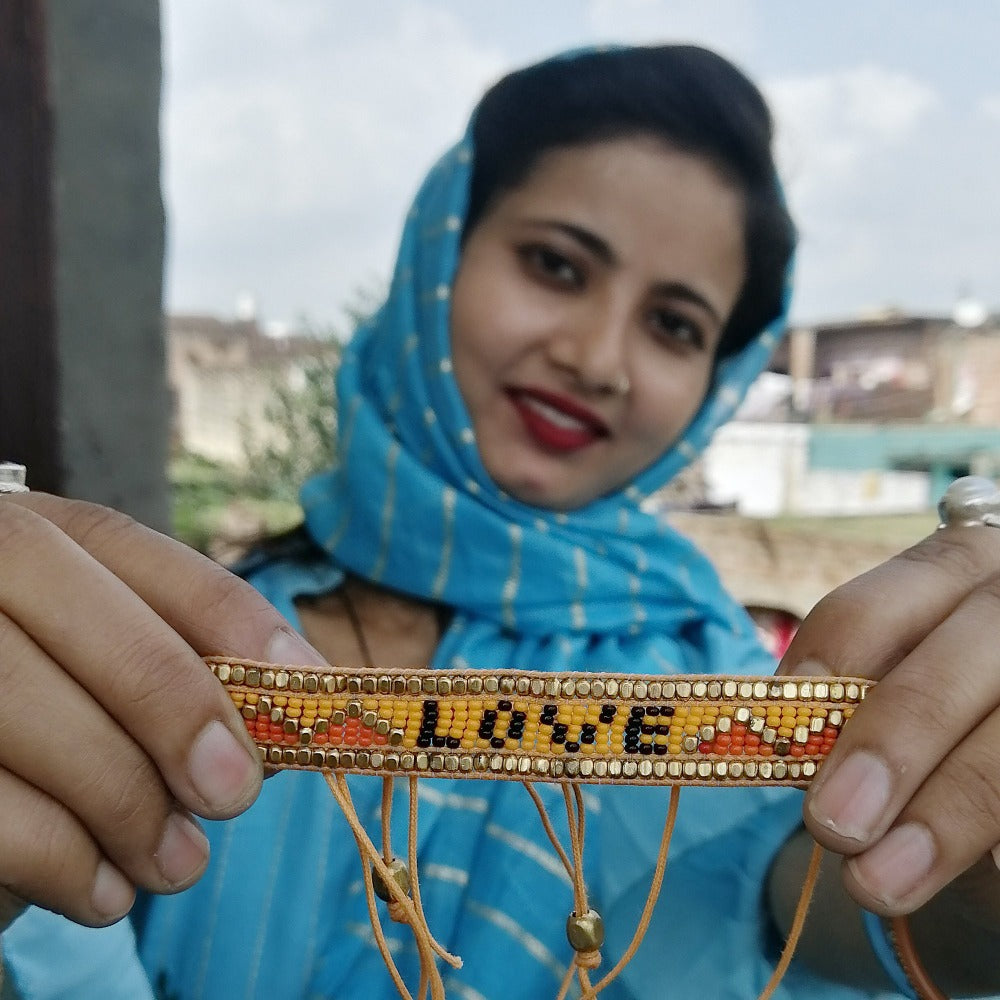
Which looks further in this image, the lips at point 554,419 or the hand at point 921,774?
the lips at point 554,419

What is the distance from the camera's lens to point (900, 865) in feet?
1.01

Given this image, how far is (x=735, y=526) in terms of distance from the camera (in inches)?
123

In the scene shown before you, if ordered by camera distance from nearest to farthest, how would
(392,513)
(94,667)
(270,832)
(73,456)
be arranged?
(94,667) → (270,832) → (392,513) → (73,456)

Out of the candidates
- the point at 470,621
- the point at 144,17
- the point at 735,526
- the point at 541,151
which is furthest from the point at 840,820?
the point at 735,526

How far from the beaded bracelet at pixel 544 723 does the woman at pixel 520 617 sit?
0.05 feet

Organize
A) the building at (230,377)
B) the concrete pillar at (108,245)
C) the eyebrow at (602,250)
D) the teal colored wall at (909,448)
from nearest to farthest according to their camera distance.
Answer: the eyebrow at (602,250) < the concrete pillar at (108,245) < the teal colored wall at (909,448) < the building at (230,377)

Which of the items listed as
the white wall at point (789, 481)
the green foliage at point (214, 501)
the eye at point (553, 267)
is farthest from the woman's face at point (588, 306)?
the white wall at point (789, 481)

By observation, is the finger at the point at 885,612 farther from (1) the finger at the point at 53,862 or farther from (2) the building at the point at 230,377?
(2) the building at the point at 230,377

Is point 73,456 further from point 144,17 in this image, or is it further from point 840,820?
point 840,820

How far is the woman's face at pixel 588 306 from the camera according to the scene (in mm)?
637

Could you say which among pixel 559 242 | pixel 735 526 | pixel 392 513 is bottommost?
pixel 735 526

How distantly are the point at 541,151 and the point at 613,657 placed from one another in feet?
1.55

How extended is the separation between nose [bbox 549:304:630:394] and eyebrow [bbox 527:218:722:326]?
0.04m

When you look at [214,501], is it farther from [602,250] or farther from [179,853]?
[179,853]
